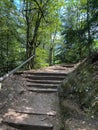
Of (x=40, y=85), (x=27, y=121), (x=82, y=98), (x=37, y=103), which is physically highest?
(x=40, y=85)

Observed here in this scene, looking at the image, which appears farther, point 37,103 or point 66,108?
Answer: point 37,103

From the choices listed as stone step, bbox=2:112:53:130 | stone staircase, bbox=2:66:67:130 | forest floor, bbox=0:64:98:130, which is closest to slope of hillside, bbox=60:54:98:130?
forest floor, bbox=0:64:98:130

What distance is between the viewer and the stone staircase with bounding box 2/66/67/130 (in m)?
4.21

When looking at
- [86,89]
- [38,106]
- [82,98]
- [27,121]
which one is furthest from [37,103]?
[86,89]

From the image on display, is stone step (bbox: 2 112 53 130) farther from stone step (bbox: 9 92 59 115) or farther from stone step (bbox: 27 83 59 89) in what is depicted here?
stone step (bbox: 27 83 59 89)

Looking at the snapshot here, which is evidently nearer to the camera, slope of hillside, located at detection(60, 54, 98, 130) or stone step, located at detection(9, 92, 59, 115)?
slope of hillside, located at detection(60, 54, 98, 130)

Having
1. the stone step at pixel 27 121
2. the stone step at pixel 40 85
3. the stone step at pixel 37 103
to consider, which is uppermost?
the stone step at pixel 40 85

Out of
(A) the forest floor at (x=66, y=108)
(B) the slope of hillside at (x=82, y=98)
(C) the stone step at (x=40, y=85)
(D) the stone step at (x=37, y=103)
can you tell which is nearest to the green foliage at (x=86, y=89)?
(B) the slope of hillside at (x=82, y=98)

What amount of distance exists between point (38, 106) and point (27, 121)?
0.98 meters

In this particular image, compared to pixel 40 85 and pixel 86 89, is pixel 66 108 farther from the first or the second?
pixel 40 85

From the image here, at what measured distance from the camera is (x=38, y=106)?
5.26 meters

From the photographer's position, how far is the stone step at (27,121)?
4137mm

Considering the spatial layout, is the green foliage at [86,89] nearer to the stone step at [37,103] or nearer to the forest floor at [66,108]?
the forest floor at [66,108]

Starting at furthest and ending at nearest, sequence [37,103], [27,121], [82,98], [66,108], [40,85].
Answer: [40,85]
[37,103]
[82,98]
[66,108]
[27,121]
